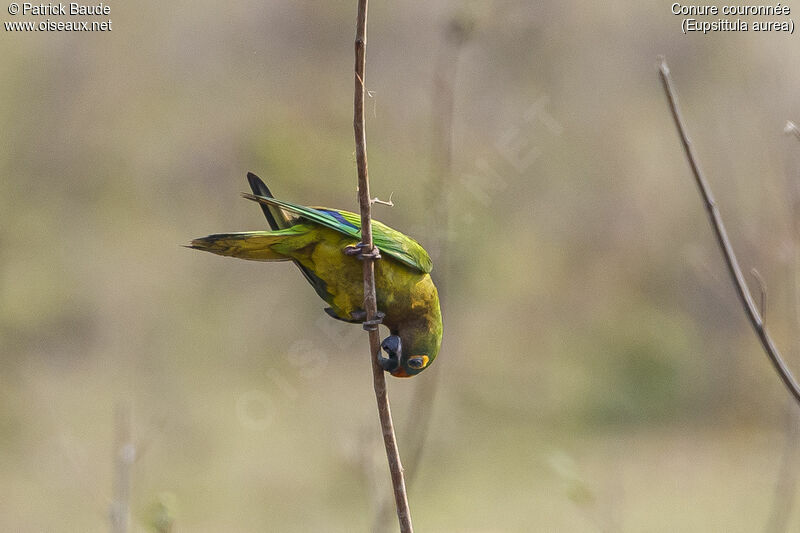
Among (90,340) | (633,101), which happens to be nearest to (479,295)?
(633,101)

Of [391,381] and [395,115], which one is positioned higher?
[395,115]

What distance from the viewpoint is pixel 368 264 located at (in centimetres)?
191

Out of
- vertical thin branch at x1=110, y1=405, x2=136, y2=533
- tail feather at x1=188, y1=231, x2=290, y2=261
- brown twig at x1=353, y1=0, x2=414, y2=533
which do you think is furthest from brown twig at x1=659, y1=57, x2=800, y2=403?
vertical thin branch at x1=110, y1=405, x2=136, y2=533

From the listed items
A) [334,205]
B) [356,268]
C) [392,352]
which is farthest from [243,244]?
[334,205]

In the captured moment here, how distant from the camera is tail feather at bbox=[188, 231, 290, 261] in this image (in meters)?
2.04

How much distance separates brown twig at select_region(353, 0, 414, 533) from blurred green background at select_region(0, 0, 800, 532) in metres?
4.72

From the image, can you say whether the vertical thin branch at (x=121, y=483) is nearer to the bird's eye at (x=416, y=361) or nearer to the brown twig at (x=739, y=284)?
the bird's eye at (x=416, y=361)

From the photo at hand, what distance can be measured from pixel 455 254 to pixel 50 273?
412 cm

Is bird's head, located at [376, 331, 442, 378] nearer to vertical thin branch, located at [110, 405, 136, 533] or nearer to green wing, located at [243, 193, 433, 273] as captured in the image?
green wing, located at [243, 193, 433, 273]

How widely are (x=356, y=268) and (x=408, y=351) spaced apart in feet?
1.12

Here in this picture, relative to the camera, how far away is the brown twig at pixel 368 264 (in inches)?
59.9

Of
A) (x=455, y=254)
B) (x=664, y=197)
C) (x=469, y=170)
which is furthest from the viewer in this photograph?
(x=664, y=197)

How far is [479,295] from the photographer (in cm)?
779

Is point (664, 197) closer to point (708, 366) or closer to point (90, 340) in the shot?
point (708, 366)
